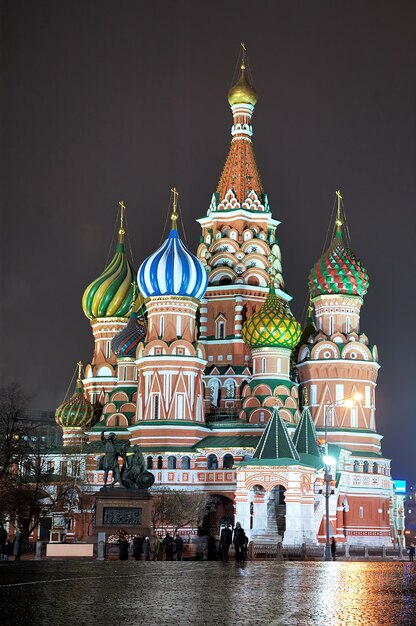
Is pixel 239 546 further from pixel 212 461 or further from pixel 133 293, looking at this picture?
pixel 133 293

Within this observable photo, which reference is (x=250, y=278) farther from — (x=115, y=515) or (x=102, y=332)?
(x=115, y=515)

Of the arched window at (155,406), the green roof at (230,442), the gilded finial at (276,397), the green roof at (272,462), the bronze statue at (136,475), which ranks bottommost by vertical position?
the bronze statue at (136,475)

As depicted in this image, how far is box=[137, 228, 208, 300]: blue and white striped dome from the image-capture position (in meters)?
61.7

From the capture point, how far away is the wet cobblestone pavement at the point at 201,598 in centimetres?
1434

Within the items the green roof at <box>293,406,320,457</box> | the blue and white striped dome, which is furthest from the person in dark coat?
the blue and white striped dome

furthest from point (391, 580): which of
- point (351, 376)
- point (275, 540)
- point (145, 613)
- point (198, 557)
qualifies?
point (351, 376)

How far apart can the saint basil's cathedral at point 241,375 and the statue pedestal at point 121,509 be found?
12.8 meters

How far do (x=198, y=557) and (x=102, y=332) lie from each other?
110 feet

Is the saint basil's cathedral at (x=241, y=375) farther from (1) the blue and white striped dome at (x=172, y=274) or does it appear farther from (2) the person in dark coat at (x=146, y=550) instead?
(2) the person in dark coat at (x=146, y=550)

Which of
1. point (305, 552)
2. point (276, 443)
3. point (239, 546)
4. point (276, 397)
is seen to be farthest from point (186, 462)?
point (239, 546)

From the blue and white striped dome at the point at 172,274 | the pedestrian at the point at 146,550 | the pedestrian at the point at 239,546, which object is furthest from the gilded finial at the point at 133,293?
the pedestrian at the point at 239,546

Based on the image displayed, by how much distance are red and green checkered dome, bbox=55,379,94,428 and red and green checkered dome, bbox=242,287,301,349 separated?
1173cm

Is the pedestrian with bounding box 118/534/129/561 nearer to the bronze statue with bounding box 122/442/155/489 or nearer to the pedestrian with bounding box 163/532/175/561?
the pedestrian with bounding box 163/532/175/561

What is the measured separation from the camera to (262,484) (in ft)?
175
